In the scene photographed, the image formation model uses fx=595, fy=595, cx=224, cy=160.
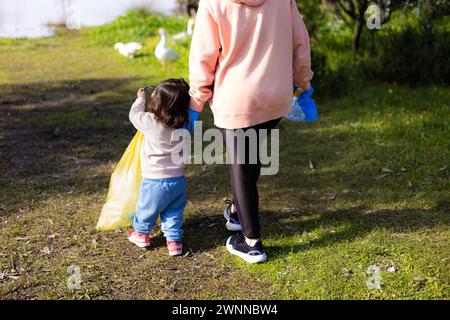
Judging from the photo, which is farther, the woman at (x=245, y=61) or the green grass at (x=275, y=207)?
the green grass at (x=275, y=207)

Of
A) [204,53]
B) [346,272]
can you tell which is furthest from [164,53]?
[346,272]

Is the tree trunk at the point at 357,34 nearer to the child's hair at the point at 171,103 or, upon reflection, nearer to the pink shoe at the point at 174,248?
the child's hair at the point at 171,103

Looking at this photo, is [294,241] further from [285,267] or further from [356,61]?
[356,61]

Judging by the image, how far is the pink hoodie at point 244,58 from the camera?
119 inches

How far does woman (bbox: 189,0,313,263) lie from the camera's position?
3031 mm

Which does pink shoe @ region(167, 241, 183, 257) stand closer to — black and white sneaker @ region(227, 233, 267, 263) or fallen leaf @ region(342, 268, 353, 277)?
black and white sneaker @ region(227, 233, 267, 263)

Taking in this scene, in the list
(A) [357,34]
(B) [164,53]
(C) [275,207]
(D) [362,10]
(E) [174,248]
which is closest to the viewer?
(E) [174,248]

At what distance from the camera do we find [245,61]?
10.2 feet

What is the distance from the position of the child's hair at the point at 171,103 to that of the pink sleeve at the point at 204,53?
10 cm

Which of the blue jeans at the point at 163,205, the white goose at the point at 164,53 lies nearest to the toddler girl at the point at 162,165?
the blue jeans at the point at 163,205

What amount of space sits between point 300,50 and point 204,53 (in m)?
0.57

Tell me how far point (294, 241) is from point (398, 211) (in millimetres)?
908

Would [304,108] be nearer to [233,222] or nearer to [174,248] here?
[233,222]

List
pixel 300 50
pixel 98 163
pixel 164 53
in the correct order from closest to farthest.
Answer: pixel 300 50 → pixel 98 163 → pixel 164 53
